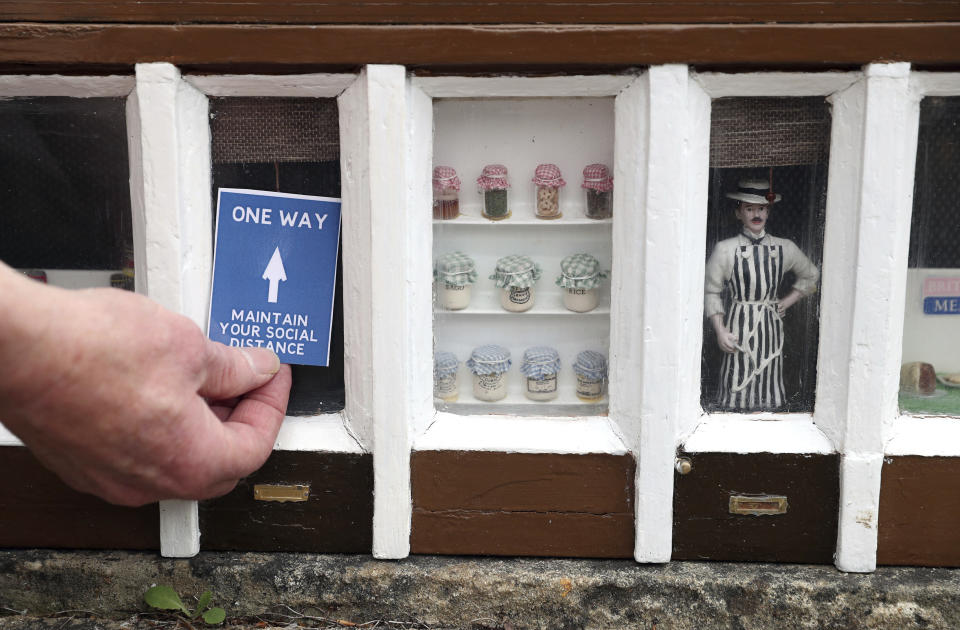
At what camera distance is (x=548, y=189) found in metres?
2.87

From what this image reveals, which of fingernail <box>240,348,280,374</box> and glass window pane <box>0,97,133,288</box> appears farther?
glass window pane <box>0,97,133,288</box>

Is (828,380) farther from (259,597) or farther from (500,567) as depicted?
(259,597)

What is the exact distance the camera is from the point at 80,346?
1.82 metres

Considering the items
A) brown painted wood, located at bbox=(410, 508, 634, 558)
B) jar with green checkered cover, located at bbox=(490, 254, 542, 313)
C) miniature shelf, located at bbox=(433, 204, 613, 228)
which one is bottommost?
brown painted wood, located at bbox=(410, 508, 634, 558)

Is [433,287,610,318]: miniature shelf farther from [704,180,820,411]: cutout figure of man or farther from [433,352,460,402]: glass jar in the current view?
[704,180,820,411]: cutout figure of man

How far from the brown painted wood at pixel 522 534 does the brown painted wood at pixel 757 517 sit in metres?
0.21

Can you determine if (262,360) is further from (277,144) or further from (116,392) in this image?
(116,392)

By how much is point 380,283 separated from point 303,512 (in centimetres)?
81

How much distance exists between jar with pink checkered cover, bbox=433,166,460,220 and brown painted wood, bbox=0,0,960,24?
48 cm

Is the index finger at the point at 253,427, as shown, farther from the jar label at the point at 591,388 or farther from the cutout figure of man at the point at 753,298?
the cutout figure of man at the point at 753,298

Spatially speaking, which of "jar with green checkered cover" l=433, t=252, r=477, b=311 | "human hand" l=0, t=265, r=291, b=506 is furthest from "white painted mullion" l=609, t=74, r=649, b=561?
"human hand" l=0, t=265, r=291, b=506

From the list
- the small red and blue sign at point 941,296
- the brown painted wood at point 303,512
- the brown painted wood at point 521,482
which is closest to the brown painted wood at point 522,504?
the brown painted wood at point 521,482

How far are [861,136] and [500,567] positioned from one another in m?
1.72

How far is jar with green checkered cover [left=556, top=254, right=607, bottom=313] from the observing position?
113 inches
